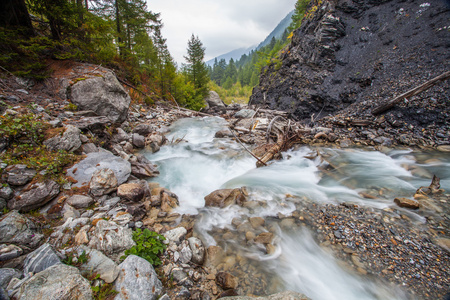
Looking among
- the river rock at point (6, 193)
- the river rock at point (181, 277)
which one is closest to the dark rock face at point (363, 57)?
the river rock at point (181, 277)

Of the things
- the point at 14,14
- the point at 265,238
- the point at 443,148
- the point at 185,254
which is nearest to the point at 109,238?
the point at 185,254

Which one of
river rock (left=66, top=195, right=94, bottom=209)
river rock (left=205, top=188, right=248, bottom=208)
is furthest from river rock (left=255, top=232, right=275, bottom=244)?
river rock (left=66, top=195, right=94, bottom=209)

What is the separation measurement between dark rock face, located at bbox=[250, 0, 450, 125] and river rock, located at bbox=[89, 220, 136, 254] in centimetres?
1228

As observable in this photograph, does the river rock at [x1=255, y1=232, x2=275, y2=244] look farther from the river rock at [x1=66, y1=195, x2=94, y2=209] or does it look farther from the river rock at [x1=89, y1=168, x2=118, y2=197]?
the river rock at [x1=66, y1=195, x2=94, y2=209]

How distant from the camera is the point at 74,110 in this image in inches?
254

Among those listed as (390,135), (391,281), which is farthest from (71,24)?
(390,135)

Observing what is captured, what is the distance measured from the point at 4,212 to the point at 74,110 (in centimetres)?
502

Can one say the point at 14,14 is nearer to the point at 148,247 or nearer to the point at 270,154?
the point at 148,247

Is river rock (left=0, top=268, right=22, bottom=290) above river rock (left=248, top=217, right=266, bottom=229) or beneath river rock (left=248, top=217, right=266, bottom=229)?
above

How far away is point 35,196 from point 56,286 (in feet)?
7.40

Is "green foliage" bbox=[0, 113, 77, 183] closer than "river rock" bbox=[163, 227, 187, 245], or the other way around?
"river rock" bbox=[163, 227, 187, 245]

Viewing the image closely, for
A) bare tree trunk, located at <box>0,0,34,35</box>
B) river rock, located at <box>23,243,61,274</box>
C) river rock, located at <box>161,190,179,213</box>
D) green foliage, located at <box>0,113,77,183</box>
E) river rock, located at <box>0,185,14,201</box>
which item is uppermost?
bare tree trunk, located at <box>0,0,34,35</box>

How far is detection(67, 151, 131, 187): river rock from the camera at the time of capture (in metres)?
3.91

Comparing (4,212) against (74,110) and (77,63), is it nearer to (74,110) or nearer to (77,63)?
(74,110)
